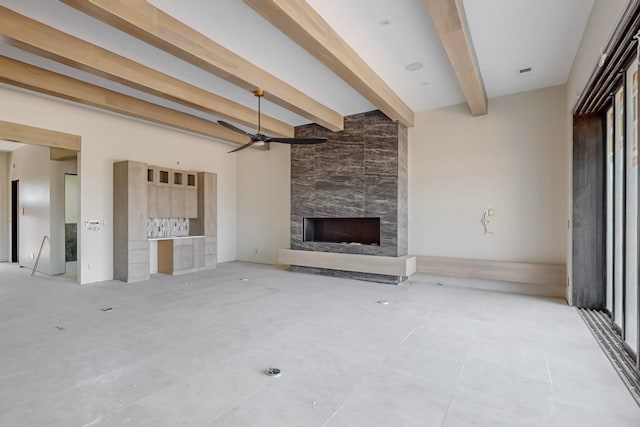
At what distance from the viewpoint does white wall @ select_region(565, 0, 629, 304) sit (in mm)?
2672

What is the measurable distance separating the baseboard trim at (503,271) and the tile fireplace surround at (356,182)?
0.65 meters

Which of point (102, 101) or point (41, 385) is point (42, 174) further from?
point (41, 385)

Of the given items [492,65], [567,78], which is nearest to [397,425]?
[492,65]

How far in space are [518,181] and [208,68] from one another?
5.23m

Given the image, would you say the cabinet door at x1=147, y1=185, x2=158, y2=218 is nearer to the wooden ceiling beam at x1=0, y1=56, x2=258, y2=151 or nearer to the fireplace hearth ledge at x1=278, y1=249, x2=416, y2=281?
the wooden ceiling beam at x1=0, y1=56, x2=258, y2=151

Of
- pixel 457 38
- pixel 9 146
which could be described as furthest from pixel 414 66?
pixel 9 146

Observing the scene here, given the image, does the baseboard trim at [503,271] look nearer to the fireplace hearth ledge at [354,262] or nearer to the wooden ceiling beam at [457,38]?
the fireplace hearth ledge at [354,262]

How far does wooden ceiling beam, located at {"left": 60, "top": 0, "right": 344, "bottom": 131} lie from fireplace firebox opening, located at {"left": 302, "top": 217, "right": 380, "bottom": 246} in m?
2.92

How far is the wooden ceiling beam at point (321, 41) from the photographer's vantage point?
9.77 feet

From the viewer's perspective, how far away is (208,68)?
4.08 meters

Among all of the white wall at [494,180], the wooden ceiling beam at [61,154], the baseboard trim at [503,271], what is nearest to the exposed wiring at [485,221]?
the white wall at [494,180]

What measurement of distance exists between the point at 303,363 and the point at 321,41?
10.4 ft

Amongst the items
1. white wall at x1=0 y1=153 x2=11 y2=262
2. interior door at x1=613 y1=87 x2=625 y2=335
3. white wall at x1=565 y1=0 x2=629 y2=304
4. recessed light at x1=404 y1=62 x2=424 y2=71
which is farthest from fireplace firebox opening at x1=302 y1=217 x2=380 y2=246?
white wall at x1=0 y1=153 x2=11 y2=262

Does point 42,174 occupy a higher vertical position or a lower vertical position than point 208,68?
lower
